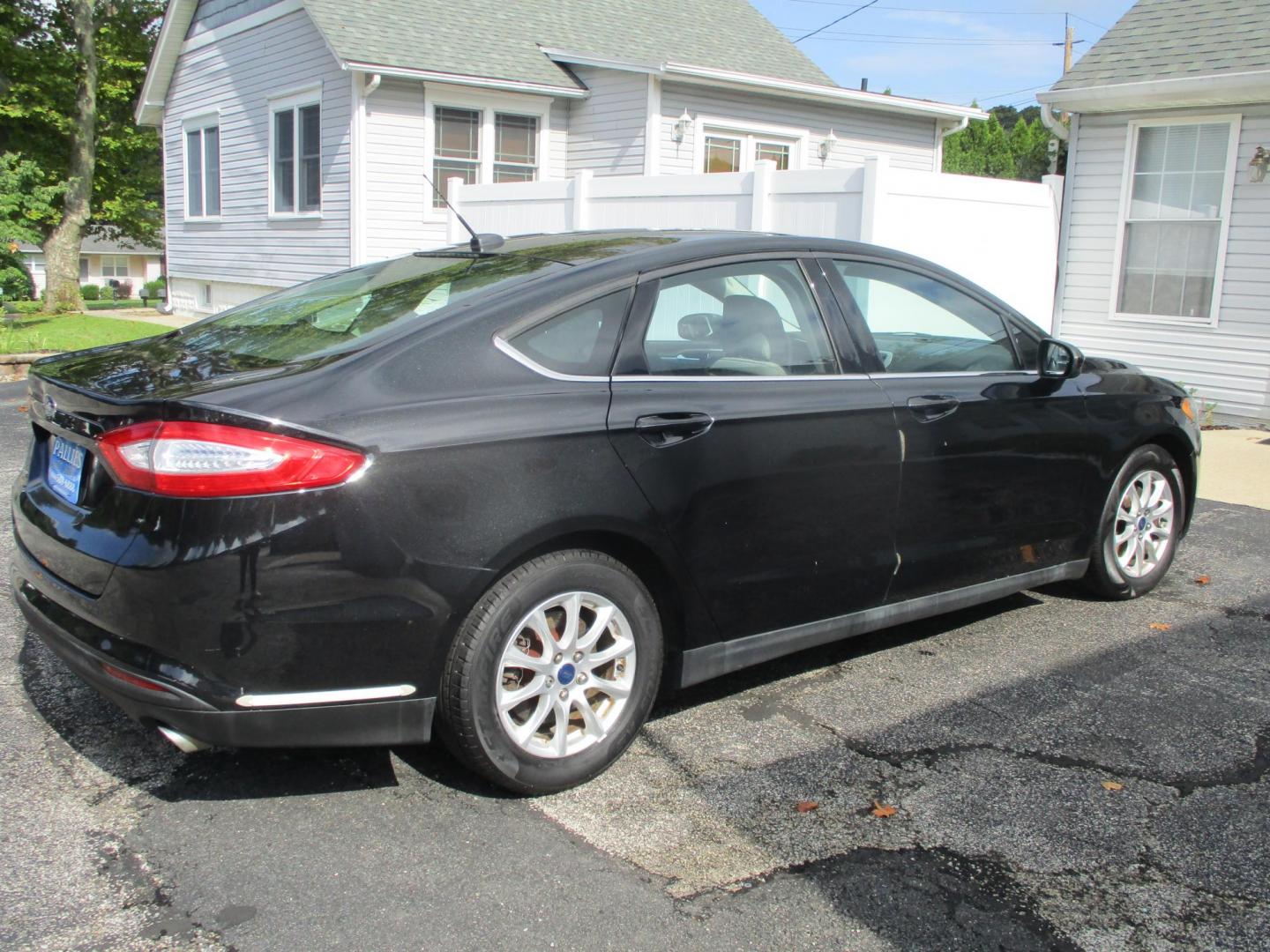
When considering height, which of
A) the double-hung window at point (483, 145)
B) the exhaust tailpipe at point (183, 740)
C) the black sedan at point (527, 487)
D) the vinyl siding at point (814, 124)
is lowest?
the exhaust tailpipe at point (183, 740)

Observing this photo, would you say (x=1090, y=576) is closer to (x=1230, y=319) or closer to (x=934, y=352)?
(x=934, y=352)

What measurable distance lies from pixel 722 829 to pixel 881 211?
6.70 m

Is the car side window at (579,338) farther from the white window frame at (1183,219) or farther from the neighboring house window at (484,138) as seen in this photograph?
the neighboring house window at (484,138)

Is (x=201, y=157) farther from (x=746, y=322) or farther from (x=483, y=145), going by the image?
(x=746, y=322)

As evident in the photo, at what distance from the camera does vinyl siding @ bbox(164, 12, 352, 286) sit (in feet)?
52.6

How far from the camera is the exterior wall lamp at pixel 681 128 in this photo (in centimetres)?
1603

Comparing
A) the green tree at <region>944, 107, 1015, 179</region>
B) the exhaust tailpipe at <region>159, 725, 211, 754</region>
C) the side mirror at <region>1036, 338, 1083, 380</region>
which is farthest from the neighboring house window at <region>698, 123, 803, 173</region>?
the green tree at <region>944, 107, 1015, 179</region>

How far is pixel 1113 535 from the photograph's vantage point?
5.14 m

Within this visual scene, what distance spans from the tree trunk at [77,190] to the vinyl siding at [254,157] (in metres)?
2.85

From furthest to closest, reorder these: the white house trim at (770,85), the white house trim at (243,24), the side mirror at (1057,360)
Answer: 1. the white house trim at (243,24)
2. the white house trim at (770,85)
3. the side mirror at (1057,360)

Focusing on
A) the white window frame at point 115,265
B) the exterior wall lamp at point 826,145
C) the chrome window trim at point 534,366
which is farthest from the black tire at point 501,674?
the white window frame at point 115,265

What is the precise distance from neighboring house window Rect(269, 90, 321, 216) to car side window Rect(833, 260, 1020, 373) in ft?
44.9

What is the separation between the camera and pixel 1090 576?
5199 mm

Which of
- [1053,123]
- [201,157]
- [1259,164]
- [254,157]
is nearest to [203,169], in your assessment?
[201,157]
